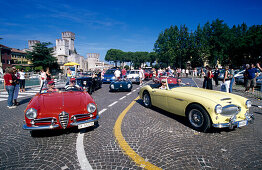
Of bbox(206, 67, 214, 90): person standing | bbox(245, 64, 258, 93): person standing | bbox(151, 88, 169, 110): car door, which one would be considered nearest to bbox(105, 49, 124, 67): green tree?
bbox(245, 64, 258, 93): person standing

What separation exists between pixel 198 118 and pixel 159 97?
5.52 ft

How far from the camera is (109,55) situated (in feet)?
398

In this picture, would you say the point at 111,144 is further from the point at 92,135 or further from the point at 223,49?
the point at 223,49

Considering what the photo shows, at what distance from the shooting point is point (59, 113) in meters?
3.51

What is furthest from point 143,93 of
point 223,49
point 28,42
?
point 28,42

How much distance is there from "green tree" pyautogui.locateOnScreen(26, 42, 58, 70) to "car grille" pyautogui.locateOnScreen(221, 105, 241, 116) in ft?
198

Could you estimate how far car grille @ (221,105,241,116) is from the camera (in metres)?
3.65

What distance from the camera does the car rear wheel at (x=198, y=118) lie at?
3.77 metres

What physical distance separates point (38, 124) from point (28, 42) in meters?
95.9

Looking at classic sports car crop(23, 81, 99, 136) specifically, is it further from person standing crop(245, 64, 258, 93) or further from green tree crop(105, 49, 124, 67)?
Answer: green tree crop(105, 49, 124, 67)

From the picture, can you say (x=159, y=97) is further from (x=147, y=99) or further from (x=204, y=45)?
(x=204, y=45)

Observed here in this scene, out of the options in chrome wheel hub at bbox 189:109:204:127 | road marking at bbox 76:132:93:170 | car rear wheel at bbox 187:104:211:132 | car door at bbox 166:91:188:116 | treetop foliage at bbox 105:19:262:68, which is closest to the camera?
road marking at bbox 76:132:93:170

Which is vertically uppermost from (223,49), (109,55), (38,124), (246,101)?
(109,55)

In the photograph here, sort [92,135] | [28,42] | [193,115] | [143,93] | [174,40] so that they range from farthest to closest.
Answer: [28,42] < [174,40] < [143,93] < [193,115] < [92,135]
